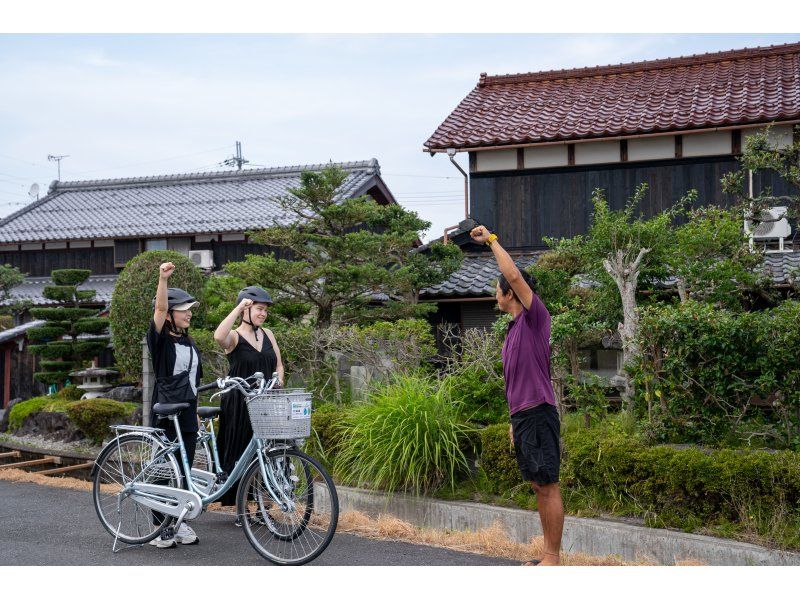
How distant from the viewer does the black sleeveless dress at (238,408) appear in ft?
21.9

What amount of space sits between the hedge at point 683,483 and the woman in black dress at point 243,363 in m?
2.27

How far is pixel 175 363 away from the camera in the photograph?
617 centimetres

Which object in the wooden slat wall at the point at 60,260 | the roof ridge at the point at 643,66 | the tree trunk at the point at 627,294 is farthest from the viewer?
the wooden slat wall at the point at 60,260

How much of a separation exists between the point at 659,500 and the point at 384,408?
2613 millimetres

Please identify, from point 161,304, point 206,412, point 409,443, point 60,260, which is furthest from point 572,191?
point 60,260

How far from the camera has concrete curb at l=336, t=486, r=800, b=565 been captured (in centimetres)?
545

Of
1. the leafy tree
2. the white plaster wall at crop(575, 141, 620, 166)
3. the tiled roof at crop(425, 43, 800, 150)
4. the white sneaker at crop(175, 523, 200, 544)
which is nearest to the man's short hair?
the white sneaker at crop(175, 523, 200, 544)

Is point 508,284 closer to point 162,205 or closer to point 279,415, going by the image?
point 279,415

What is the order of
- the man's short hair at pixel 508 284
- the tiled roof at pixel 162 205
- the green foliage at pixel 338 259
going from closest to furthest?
the man's short hair at pixel 508 284
the green foliage at pixel 338 259
the tiled roof at pixel 162 205

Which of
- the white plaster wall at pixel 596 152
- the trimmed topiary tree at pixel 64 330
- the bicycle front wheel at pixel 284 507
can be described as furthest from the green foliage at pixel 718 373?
the trimmed topiary tree at pixel 64 330

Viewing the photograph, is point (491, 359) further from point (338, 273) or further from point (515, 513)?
point (338, 273)

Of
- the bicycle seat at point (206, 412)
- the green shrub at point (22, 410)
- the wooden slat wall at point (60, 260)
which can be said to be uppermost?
the wooden slat wall at point (60, 260)

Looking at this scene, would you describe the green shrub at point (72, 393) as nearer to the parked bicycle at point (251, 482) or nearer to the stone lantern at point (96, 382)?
the stone lantern at point (96, 382)

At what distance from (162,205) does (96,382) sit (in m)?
14.5
